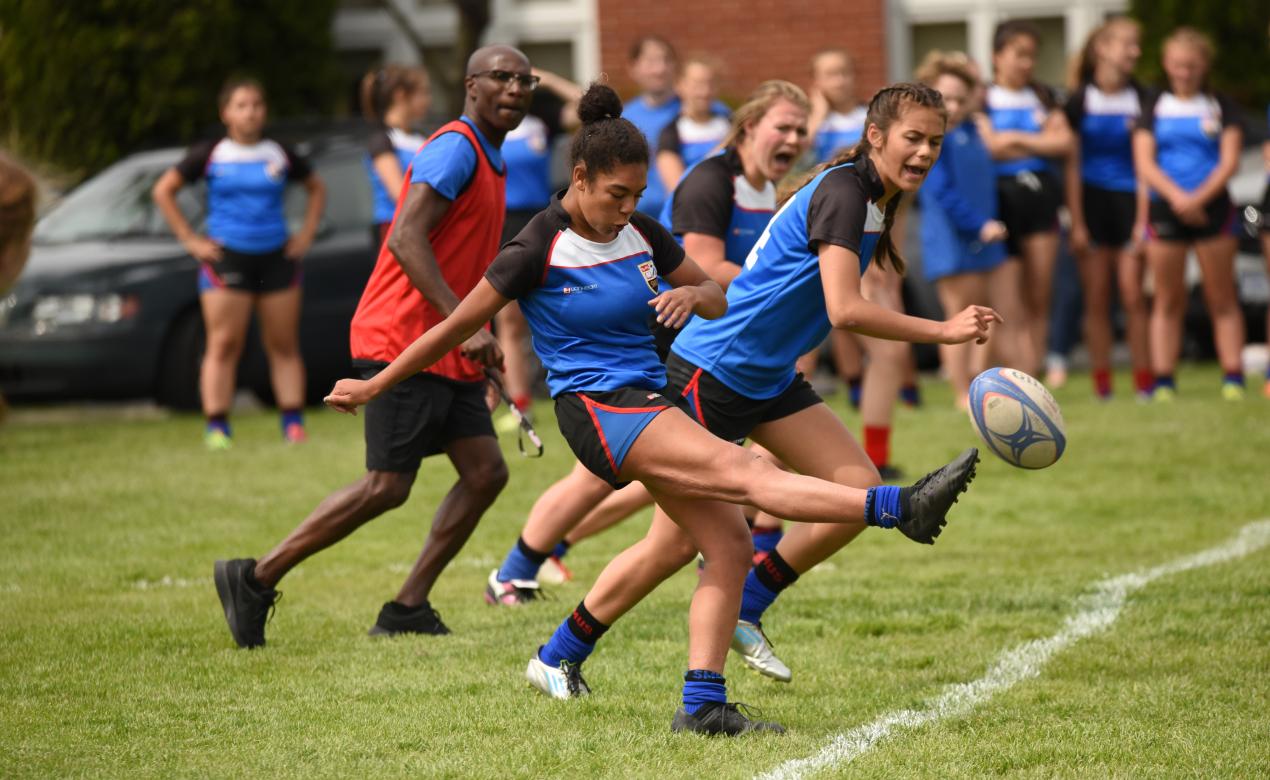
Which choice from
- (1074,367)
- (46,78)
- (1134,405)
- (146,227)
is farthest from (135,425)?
(1074,367)

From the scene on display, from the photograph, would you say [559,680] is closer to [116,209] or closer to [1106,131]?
[1106,131]

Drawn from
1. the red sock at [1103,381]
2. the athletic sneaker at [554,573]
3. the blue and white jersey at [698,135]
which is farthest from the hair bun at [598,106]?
the red sock at [1103,381]

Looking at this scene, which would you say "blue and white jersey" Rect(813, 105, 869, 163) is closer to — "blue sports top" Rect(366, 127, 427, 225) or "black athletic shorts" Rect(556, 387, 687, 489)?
"blue sports top" Rect(366, 127, 427, 225)

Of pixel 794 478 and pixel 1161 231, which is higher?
pixel 794 478

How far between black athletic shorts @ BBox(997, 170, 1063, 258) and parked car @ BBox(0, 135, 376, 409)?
180 inches

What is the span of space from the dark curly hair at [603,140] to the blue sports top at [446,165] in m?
1.13

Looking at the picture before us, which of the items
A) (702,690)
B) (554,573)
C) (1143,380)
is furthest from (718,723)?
(1143,380)

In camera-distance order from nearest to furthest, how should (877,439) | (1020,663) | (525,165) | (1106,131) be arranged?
(1020,663), (877,439), (525,165), (1106,131)

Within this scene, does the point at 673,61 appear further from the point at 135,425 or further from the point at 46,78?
the point at 46,78

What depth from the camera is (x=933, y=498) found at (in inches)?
185

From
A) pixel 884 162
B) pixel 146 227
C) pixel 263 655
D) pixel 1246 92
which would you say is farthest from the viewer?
pixel 1246 92

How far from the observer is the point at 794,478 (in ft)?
16.4

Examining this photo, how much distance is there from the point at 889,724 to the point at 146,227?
31.4 feet

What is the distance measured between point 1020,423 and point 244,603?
2829mm
